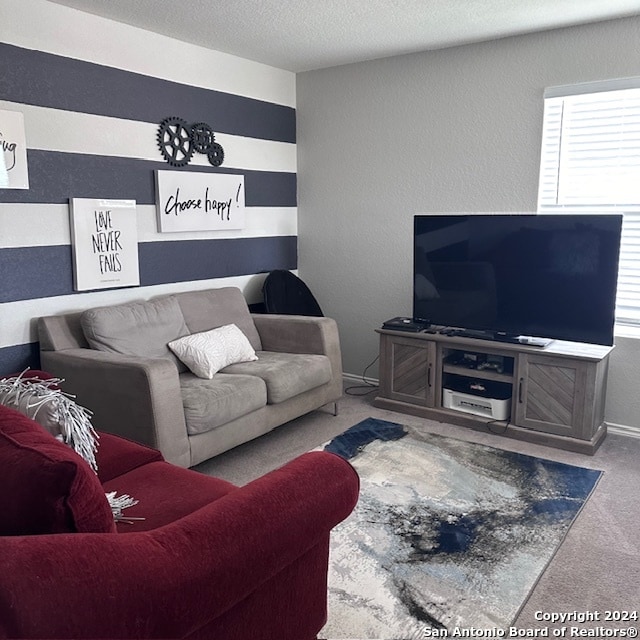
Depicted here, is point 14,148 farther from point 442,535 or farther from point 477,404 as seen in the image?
point 477,404

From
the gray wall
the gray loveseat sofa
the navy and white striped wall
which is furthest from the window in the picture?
the navy and white striped wall

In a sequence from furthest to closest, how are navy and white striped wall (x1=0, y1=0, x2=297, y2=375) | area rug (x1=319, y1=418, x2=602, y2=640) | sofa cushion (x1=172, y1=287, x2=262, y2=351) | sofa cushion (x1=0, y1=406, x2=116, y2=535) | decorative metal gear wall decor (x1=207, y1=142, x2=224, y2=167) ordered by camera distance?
1. decorative metal gear wall decor (x1=207, y1=142, x2=224, y2=167)
2. sofa cushion (x1=172, y1=287, x2=262, y2=351)
3. navy and white striped wall (x1=0, y1=0, x2=297, y2=375)
4. area rug (x1=319, y1=418, x2=602, y2=640)
5. sofa cushion (x1=0, y1=406, x2=116, y2=535)

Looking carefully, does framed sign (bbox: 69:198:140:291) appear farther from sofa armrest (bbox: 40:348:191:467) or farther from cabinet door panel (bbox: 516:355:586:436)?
cabinet door panel (bbox: 516:355:586:436)

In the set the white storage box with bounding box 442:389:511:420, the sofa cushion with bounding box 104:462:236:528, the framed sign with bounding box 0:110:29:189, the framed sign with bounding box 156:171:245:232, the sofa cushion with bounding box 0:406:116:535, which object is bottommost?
the white storage box with bounding box 442:389:511:420

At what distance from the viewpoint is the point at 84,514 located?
1192mm

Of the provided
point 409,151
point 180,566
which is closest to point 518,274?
point 409,151

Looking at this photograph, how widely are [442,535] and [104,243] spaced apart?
2431 millimetres

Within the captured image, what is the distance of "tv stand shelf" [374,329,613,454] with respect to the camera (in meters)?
3.43

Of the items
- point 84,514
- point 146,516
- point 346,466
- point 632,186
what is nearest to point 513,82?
point 632,186

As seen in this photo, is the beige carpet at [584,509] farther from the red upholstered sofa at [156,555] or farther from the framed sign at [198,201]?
the framed sign at [198,201]

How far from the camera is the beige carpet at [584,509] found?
2.13 metres

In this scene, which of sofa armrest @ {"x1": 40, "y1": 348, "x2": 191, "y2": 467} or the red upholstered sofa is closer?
the red upholstered sofa

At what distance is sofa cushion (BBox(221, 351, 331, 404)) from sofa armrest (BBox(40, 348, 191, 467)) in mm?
644

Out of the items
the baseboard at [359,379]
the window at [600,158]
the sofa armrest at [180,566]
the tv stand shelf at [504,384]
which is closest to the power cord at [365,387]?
the baseboard at [359,379]
